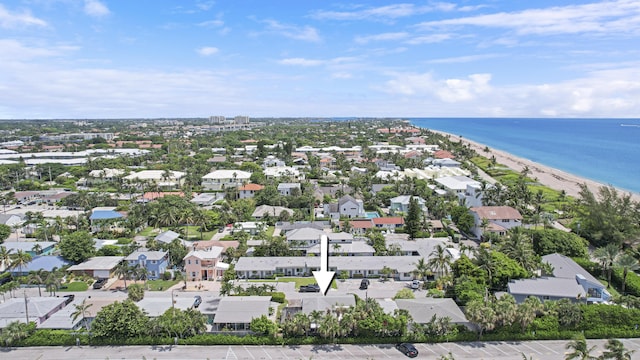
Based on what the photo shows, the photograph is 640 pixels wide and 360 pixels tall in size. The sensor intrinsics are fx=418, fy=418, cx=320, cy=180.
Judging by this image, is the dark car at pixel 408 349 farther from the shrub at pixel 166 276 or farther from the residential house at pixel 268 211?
the residential house at pixel 268 211

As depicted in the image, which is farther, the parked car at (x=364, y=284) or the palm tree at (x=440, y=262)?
the parked car at (x=364, y=284)

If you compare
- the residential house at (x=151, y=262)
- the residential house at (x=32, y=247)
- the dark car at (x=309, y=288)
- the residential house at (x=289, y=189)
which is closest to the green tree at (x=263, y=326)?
the dark car at (x=309, y=288)

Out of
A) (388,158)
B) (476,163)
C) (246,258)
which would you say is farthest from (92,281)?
(476,163)

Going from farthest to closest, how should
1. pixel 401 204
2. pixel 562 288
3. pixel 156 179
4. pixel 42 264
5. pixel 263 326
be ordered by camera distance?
pixel 156 179 → pixel 401 204 → pixel 42 264 → pixel 562 288 → pixel 263 326

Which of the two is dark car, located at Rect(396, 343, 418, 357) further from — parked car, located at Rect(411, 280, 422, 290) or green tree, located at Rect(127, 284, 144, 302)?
green tree, located at Rect(127, 284, 144, 302)

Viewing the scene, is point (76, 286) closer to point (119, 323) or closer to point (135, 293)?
point (135, 293)

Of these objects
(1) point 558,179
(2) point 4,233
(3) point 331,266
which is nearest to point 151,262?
(3) point 331,266

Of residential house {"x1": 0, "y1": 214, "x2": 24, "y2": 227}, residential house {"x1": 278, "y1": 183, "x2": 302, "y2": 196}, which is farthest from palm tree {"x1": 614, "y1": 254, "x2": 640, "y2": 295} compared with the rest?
residential house {"x1": 0, "y1": 214, "x2": 24, "y2": 227}
